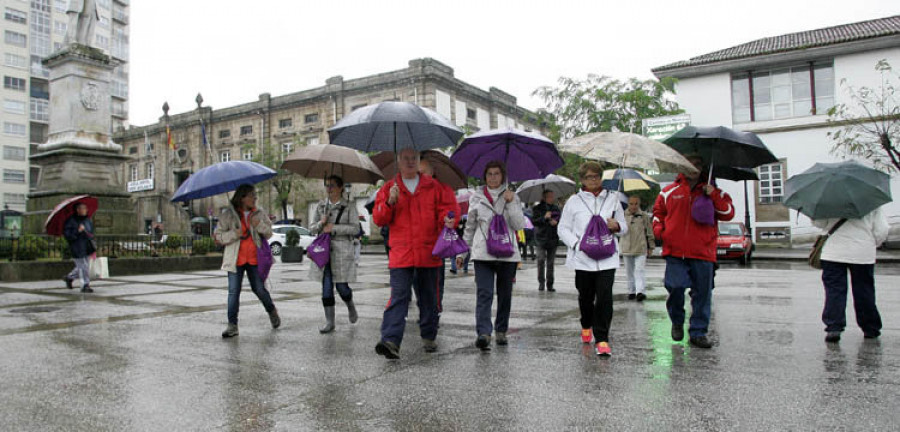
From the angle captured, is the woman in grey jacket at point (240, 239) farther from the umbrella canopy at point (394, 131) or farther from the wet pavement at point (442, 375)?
the umbrella canopy at point (394, 131)

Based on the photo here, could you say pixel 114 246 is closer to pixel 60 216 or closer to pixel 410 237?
pixel 60 216

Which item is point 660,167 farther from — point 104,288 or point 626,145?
point 104,288

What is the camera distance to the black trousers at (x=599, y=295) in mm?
5531

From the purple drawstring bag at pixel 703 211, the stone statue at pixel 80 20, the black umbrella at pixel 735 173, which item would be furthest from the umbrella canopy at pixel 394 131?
the stone statue at pixel 80 20

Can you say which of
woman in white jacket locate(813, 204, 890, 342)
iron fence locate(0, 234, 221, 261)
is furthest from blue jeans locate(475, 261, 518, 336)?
iron fence locate(0, 234, 221, 261)

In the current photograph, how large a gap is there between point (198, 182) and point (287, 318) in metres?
2.34

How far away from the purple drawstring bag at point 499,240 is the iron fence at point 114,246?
1148 centimetres

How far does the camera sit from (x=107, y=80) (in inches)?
695

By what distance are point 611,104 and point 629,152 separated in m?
26.5

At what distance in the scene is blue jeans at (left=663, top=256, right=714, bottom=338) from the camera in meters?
5.84

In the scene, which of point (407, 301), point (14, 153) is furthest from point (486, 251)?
point (14, 153)

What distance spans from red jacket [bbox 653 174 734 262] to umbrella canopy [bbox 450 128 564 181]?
1.23 m

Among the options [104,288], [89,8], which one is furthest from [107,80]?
[104,288]

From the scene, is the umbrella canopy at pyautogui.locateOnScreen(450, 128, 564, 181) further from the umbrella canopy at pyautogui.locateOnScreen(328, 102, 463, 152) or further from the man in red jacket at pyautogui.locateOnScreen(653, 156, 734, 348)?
the man in red jacket at pyautogui.locateOnScreen(653, 156, 734, 348)
